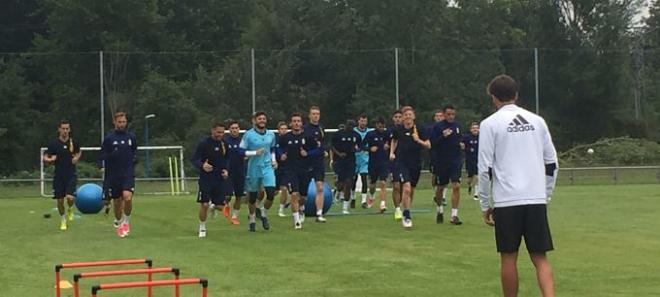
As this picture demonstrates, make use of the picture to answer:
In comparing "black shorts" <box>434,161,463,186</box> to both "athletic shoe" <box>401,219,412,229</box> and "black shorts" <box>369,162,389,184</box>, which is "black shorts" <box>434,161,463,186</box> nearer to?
"athletic shoe" <box>401,219,412,229</box>

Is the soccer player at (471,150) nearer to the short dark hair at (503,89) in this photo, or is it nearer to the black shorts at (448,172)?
the black shorts at (448,172)

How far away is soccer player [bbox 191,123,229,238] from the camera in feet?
49.0

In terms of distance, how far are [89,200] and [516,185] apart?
48.2 ft

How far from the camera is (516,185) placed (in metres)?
7.18

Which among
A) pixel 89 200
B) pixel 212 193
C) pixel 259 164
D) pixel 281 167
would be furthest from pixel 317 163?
pixel 89 200

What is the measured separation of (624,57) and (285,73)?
713 inches

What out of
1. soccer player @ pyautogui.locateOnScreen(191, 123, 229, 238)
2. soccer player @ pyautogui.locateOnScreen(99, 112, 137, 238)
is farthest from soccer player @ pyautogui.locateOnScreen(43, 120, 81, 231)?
soccer player @ pyautogui.locateOnScreen(191, 123, 229, 238)

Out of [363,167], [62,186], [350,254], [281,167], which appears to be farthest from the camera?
[363,167]

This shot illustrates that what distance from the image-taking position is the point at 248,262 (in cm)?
1130

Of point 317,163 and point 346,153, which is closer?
point 317,163

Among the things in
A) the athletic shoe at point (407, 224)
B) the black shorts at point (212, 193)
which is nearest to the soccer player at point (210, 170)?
the black shorts at point (212, 193)

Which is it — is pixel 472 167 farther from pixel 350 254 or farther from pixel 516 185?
pixel 516 185

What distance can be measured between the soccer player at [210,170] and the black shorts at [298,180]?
1382 millimetres

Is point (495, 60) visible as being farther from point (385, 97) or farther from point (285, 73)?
point (285, 73)
